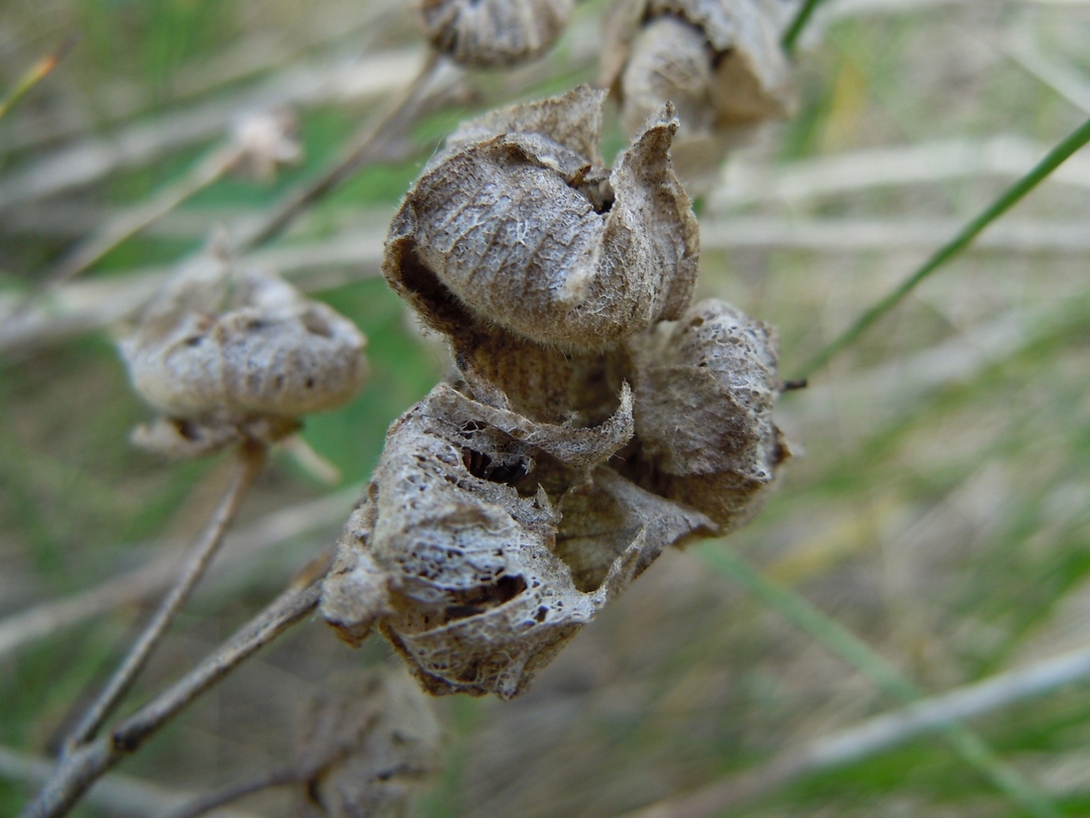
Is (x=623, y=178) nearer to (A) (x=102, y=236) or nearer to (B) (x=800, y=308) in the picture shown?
(A) (x=102, y=236)

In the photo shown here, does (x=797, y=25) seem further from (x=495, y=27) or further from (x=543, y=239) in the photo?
(x=543, y=239)

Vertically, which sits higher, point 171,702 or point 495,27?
point 495,27

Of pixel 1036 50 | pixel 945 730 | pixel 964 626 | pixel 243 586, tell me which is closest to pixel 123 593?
pixel 243 586

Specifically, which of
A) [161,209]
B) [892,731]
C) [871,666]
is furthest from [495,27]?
[892,731]

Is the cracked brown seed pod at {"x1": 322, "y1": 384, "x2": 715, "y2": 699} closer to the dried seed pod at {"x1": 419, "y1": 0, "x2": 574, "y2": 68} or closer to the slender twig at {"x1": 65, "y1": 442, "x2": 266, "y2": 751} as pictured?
the slender twig at {"x1": 65, "y1": 442, "x2": 266, "y2": 751}

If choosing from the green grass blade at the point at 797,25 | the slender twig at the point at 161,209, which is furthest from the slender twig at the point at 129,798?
the green grass blade at the point at 797,25

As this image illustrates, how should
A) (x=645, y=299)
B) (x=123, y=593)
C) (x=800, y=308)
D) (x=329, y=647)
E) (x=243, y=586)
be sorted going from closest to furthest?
(x=645, y=299), (x=123, y=593), (x=243, y=586), (x=329, y=647), (x=800, y=308)
